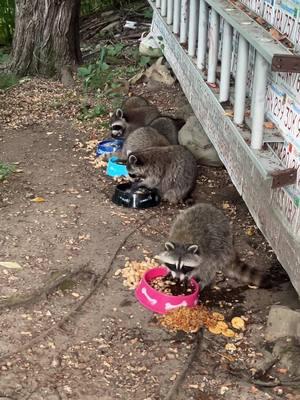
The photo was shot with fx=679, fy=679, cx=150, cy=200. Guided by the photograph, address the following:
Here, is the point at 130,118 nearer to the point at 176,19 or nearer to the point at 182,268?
the point at 176,19

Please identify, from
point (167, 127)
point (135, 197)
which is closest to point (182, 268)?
point (135, 197)

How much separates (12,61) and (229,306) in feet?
19.5

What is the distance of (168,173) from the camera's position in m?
6.21

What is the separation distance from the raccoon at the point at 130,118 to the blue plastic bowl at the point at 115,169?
25.3 inches

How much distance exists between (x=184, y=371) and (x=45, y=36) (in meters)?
6.32

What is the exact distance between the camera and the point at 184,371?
391 centimetres

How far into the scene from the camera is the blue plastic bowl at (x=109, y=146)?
705 cm

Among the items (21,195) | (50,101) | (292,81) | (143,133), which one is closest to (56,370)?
(292,81)

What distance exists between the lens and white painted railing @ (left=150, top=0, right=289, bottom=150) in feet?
13.5

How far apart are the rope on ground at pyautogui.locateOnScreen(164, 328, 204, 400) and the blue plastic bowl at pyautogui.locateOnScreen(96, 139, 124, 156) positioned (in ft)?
10.4

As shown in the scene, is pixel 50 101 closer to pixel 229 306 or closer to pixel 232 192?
pixel 232 192

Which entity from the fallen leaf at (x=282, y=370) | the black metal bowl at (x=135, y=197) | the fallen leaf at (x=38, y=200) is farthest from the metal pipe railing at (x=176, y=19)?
the fallen leaf at (x=282, y=370)

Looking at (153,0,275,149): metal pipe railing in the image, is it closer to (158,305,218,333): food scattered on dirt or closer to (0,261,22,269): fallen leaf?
(158,305,218,333): food scattered on dirt

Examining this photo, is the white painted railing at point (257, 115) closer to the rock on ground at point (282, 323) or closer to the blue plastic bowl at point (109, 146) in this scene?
the rock on ground at point (282, 323)
